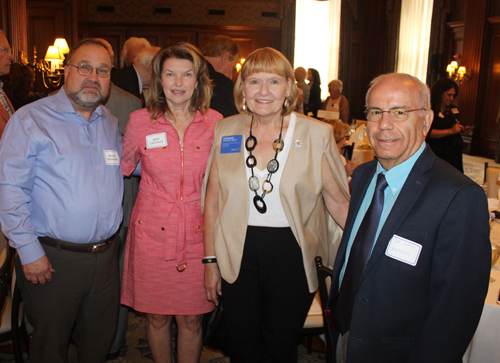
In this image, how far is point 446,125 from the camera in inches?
181

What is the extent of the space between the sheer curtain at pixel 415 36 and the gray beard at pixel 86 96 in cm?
1177

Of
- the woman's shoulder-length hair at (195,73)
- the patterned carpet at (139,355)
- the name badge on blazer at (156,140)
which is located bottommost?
the patterned carpet at (139,355)

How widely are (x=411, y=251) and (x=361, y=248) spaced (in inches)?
7.5

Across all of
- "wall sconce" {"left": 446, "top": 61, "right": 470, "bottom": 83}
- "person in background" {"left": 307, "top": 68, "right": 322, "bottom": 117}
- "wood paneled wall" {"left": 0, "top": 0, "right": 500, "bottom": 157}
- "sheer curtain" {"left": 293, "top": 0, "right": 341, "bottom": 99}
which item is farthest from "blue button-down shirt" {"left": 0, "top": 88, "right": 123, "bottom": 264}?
"sheer curtain" {"left": 293, "top": 0, "right": 341, "bottom": 99}

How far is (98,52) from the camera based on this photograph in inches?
76.9

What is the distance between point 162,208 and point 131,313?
1.55 m

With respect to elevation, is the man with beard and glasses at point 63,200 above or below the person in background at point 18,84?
below

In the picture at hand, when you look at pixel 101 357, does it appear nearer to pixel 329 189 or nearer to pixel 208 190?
pixel 208 190

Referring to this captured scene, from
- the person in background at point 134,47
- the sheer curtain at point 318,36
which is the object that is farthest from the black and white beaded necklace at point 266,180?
the sheer curtain at point 318,36

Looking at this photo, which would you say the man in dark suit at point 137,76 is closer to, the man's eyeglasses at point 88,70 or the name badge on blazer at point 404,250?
the man's eyeglasses at point 88,70

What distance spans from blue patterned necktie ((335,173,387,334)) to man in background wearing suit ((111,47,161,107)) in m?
2.17

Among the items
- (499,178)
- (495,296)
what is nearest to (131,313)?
(495,296)

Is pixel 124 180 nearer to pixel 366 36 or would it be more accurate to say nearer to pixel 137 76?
pixel 137 76

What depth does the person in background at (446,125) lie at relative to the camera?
4.55 meters
